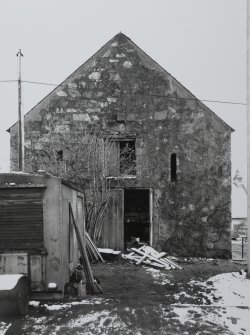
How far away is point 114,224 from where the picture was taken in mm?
13703

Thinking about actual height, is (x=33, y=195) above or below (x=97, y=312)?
above

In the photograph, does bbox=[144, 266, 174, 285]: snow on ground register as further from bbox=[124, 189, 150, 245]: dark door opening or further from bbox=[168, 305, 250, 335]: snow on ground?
bbox=[124, 189, 150, 245]: dark door opening

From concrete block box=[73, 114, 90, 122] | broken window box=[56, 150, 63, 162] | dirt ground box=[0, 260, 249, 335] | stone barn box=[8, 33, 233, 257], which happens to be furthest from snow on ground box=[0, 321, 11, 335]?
concrete block box=[73, 114, 90, 122]

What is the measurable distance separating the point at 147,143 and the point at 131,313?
7996 millimetres

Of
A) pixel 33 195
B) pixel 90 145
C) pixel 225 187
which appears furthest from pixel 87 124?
pixel 33 195

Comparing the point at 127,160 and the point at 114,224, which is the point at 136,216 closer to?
the point at 114,224

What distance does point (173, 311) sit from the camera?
6.73 m

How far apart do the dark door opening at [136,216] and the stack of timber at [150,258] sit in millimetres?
4124

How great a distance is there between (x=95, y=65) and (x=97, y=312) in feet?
31.9

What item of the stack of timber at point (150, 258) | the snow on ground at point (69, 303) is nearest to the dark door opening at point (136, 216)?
the stack of timber at point (150, 258)

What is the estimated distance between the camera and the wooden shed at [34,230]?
7.03m

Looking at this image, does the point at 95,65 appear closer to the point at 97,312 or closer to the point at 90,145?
the point at 90,145

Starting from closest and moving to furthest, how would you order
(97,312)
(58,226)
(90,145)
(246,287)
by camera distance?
(97,312), (58,226), (246,287), (90,145)

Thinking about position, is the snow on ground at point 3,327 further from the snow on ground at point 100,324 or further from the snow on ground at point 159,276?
the snow on ground at point 159,276
